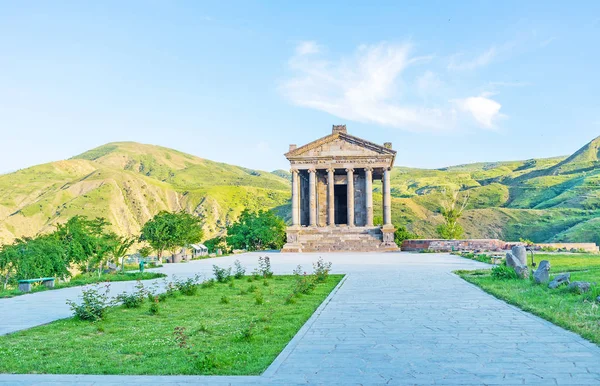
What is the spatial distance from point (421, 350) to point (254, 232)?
124 ft

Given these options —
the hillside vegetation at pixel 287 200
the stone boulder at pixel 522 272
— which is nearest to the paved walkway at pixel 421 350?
the stone boulder at pixel 522 272

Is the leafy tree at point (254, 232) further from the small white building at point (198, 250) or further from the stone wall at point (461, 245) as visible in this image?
the stone wall at point (461, 245)

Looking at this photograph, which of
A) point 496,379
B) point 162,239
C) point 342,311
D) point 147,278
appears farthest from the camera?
point 162,239

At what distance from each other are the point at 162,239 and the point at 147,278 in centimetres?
1213

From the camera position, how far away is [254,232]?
44.1 m

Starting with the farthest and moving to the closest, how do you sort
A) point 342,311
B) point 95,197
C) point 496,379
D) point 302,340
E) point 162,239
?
point 95,197, point 162,239, point 342,311, point 302,340, point 496,379

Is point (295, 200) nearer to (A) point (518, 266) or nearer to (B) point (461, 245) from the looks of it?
(B) point (461, 245)

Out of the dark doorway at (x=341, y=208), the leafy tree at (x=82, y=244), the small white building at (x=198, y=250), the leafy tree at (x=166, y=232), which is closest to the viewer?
the leafy tree at (x=82, y=244)

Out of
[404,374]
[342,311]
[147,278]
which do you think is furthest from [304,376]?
[147,278]

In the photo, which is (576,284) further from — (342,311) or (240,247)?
(240,247)

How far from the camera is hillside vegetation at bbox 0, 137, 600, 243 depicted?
223 ft

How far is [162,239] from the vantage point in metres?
30.6

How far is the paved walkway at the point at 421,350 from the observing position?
549 centimetres

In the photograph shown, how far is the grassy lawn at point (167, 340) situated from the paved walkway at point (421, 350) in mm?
304
